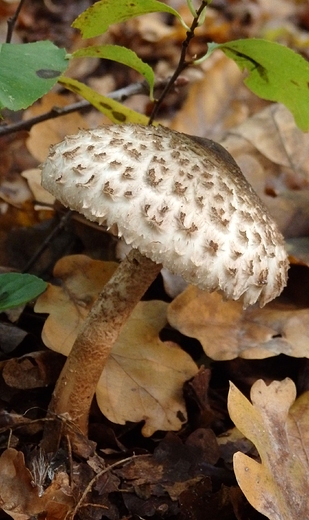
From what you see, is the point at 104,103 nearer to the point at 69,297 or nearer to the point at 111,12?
the point at 111,12

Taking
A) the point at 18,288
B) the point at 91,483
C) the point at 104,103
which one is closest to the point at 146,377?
the point at 91,483

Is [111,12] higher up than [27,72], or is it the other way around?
[111,12]

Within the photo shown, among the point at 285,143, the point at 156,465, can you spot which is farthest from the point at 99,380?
the point at 285,143

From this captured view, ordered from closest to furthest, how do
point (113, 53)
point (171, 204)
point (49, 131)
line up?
point (171, 204), point (113, 53), point (49, 131)

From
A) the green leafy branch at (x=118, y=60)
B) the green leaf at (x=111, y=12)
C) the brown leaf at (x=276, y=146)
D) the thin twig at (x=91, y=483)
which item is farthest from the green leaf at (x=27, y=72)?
the brown leaf at (x=276, y=146)

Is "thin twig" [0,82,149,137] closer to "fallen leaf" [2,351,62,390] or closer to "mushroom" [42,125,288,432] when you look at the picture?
"mushroom" [42,125,288,432]

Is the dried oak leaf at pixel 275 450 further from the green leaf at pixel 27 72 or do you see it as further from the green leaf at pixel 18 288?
the green leaf at pixel 27 72

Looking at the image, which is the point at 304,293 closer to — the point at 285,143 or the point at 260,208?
the point at 260,208
